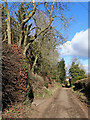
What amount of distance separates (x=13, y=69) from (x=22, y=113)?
1907 mm

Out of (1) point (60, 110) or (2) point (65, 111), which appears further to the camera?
(1) point (60, 110)

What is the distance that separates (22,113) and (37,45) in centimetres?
1021

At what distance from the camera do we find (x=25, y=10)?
25.7 feet

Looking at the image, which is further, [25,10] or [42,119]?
[25,10]

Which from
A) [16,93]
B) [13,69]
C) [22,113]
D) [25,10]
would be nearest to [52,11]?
[25,10]

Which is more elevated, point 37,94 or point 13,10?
point 13,10

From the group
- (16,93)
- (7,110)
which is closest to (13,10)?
(16,93)

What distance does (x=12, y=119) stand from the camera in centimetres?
365

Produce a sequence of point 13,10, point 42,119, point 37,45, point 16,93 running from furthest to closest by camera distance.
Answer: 1. point 37,45
2. point 13,10
3. point 16,93
4. point 42,119

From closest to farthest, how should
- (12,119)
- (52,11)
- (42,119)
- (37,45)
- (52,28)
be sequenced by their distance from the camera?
1. (12,119)
2. (42,119)
3. (52,11)
4. (52,28)
5. (37,45)

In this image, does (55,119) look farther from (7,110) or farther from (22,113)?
(7,110)

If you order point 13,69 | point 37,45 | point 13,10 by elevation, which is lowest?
point 13,69

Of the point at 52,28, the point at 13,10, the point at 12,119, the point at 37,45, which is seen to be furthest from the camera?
the point at 37,45

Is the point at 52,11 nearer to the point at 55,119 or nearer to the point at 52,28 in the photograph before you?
the point at 52,28
